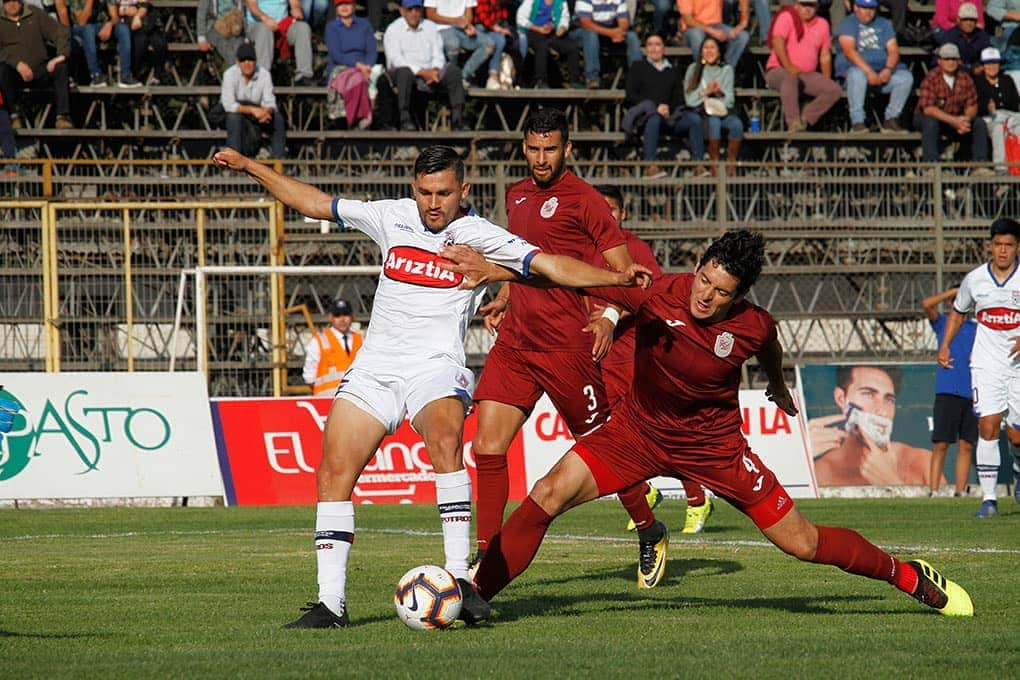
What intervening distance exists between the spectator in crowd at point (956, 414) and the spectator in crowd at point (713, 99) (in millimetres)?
6290

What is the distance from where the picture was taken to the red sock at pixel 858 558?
8.01 metres

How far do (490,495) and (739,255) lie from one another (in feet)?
8.66

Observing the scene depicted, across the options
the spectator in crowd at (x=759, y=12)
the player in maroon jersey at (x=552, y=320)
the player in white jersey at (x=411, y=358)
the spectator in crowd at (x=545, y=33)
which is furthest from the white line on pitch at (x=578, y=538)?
the spectator in crowd at (x=759, y=12)

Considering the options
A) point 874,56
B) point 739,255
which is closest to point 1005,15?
point 874,56

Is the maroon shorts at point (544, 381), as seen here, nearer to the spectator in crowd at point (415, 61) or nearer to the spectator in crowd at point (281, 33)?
the spectator in crowd at point (415, 61)

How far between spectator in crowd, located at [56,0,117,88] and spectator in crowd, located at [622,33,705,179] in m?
7.76

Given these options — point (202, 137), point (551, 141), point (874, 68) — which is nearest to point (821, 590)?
point (551, 141)

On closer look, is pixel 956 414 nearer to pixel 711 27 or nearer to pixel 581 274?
pixel 711 27

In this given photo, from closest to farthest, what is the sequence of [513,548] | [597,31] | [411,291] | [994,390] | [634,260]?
1. [513,548]
2. [411,291]
3. [634,260]
4. [994,390]
5. [597,31]

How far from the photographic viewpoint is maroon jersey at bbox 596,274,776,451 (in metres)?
7.98

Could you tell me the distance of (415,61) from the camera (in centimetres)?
2400

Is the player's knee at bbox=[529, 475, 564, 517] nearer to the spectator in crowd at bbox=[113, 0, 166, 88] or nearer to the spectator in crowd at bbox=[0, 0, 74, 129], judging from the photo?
the spectator in crowd at bbox=[0, 0, 74, 129]

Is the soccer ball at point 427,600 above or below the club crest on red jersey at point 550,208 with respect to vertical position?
below

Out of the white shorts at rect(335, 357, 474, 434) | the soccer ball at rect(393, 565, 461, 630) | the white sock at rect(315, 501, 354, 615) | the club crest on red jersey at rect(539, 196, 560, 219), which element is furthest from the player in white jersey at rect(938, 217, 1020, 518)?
the white sock at rect(315, 501, 354, 615)
